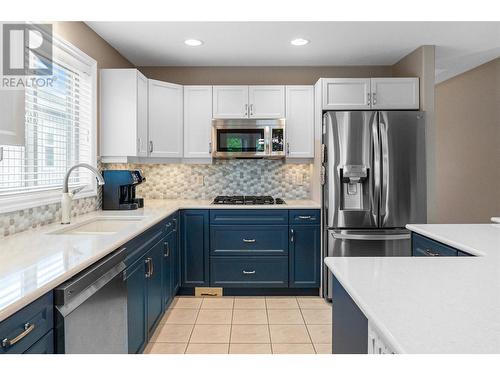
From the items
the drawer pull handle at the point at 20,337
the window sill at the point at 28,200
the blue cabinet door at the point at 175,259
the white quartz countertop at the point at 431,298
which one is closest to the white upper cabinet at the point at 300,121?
the blue cabinet door at the point at 175,259

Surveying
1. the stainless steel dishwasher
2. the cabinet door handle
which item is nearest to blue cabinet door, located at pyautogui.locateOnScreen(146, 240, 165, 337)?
the cabinet door handle

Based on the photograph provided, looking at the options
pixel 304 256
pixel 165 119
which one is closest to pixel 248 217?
pixel 304 256

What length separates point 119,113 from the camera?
3.52 m

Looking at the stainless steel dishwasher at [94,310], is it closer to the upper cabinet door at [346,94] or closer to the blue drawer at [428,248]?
the blue drawer at [428,248]

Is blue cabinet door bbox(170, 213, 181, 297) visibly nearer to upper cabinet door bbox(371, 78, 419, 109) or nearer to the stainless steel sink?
the stainless steel sink

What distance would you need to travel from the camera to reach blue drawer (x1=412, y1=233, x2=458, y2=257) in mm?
2023

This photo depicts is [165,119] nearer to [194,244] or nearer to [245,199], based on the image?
[245,199]

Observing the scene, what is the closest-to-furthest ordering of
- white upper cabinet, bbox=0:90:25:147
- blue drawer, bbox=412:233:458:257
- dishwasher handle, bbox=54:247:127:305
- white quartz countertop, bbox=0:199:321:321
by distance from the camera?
white quartz countertop, bbox=0:199:321:321 → dishwasher handle, bbox=54:247:127:305 → white upper cabinet, bbox=0:90:25:147 → blue drawer, bbox=412:233:458:257

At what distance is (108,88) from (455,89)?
444 centimetres

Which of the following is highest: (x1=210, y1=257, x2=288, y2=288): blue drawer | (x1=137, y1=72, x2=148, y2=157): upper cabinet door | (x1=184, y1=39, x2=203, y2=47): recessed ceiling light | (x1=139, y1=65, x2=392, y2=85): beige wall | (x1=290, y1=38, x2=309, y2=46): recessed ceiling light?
(x1=290, y1=38, x2=309, y2=46): recessed ceiling light

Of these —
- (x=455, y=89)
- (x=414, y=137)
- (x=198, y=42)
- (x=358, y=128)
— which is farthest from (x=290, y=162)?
(x=455, y=89)

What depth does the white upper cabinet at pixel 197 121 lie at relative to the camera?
412 cm

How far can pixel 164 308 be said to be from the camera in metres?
3.16

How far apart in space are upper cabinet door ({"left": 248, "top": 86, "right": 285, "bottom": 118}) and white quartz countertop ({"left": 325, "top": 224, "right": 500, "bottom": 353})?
8.49 feet
